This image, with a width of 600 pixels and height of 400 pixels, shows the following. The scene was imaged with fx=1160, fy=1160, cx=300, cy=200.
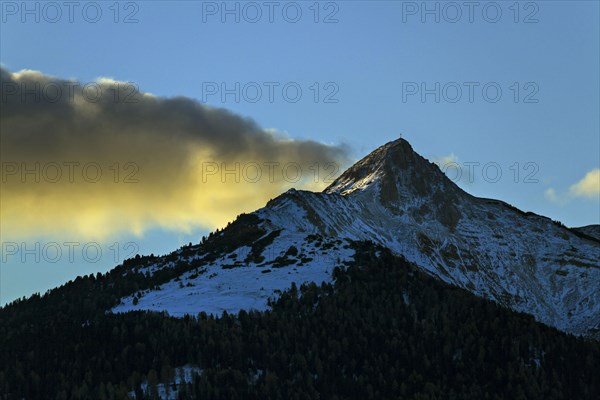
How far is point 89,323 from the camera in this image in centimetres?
16050

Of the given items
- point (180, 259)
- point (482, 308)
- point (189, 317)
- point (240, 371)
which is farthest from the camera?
point (180, 259)

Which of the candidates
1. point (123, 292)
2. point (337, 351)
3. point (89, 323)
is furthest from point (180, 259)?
point (337, 351)

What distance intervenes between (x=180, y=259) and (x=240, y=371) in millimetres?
54347

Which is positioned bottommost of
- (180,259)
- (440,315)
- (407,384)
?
(407,384)

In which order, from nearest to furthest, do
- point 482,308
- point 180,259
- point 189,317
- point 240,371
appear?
1. point 240,371
2. point 189,317
3. point 482,308
4. point 180,259

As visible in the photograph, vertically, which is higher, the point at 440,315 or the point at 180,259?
the point at 180,259

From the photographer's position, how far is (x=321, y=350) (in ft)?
494

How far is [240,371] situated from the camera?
144 meters

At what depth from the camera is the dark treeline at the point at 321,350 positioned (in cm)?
14188

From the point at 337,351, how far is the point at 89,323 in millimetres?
35438

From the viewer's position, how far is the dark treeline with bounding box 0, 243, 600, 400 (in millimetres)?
141875

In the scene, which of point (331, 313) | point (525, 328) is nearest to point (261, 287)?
point (331, 313)

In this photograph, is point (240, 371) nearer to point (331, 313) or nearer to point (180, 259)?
point (331, 313)

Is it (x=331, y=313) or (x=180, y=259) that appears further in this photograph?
(x=180, y=259)
